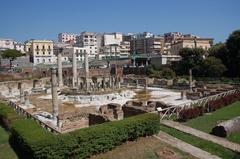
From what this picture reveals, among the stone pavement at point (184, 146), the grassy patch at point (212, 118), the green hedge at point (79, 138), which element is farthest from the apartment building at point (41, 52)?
the stone pavement at point (184, 146)

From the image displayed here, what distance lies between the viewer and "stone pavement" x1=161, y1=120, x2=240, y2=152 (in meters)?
12.4

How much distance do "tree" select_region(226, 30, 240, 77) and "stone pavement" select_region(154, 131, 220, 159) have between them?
1463 inches

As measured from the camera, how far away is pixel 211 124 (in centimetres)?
1611

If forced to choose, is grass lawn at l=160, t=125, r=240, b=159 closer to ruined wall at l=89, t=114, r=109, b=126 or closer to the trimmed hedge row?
the trimmed hedge row

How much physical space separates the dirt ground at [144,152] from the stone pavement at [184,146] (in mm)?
336

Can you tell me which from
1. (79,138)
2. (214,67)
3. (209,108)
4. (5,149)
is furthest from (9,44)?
(79,138)

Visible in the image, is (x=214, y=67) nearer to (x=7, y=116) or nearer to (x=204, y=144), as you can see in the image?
(x=204, y=144)

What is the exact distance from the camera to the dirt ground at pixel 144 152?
11.6 m

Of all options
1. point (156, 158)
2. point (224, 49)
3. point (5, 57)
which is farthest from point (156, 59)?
point (156, 158)

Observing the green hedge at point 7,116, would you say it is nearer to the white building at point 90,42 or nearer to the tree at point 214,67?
the tree at point 214,67

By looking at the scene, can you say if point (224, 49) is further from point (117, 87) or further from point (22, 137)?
point (22, 137)

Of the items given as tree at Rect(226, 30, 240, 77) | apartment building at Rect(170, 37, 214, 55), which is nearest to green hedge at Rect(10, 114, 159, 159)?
tree at Rect(226, 30, 240, 77)

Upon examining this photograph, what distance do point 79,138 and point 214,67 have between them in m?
40.3

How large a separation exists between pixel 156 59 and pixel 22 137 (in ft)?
207
